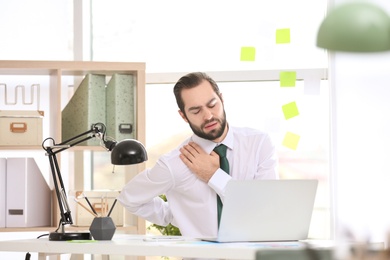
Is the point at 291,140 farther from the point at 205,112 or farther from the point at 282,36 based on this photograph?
the point at 205,112

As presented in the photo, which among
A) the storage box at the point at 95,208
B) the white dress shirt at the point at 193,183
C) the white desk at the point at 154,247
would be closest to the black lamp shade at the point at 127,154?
the white dress shirt at the point at 193,183

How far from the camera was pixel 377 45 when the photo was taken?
1711mm

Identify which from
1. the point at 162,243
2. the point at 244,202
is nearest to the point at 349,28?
the point at 244,202

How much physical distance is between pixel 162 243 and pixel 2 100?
2230mm

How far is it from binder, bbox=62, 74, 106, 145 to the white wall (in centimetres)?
130

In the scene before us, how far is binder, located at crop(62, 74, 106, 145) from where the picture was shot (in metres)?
4.32

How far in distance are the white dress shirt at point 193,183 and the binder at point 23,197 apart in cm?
106

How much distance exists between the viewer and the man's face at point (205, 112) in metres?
3.35

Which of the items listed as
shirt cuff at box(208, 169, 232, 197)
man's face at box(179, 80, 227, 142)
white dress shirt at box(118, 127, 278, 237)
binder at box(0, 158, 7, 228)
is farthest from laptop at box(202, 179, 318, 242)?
binder at box(0, 158, 7, 228)

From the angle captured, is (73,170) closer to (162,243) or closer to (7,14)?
(7,14)

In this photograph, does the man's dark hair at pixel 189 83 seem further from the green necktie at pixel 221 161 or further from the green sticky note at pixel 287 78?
the green sticky note at pixel 287 78

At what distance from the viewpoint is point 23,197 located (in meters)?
4.29

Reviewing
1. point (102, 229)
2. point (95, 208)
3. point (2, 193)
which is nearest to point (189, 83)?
point (102, 229)

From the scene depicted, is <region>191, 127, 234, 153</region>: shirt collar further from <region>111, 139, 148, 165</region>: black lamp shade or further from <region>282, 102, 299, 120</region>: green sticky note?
<region>282, 102, 299, 120</region>: green sticky note
